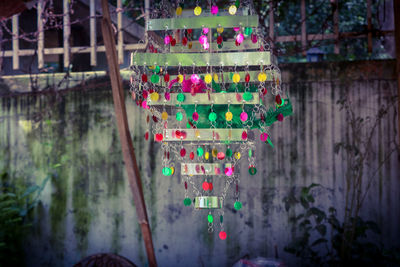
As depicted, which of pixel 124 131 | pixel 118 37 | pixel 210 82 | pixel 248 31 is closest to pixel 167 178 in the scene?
pixel 124 131

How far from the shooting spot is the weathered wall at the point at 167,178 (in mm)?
4109

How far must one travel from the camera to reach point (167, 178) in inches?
170

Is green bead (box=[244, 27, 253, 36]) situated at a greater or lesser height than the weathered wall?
greater

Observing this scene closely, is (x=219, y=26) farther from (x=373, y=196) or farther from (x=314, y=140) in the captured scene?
(x=373, y=196)

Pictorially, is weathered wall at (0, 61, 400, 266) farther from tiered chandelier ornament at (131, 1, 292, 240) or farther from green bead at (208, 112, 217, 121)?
green bead at (208, 112, 217, 121)

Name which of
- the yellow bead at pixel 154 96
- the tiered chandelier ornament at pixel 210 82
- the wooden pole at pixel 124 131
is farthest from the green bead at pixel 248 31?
the wooden pole at pixel 124 131

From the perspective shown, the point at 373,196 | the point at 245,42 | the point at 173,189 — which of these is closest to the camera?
the point at 245,42

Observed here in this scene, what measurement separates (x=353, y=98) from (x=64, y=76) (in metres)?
3.13

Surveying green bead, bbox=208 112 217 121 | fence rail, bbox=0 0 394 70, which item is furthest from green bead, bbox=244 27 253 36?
fence rail, bbox=0 0 394 70

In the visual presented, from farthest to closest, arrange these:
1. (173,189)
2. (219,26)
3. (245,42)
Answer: (173,189) → (245,42) → (219,26)

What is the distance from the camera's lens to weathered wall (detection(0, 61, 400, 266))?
4109mm

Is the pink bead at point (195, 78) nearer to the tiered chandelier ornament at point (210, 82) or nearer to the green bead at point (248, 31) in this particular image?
the tiered chandelier ornament at point (210, 82)

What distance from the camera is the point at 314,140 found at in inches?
164

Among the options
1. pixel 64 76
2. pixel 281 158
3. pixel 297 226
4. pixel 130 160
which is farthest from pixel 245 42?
pixel 64 76
